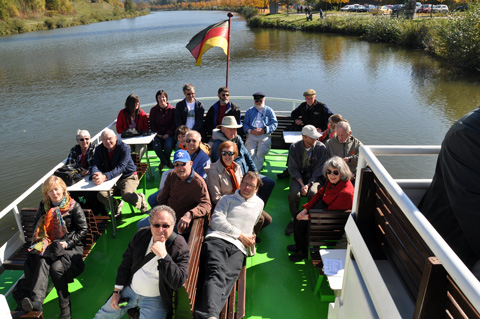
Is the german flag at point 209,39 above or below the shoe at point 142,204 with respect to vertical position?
above

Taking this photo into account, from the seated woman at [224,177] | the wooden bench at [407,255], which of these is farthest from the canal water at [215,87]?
A: the wooden bench at [407,255]

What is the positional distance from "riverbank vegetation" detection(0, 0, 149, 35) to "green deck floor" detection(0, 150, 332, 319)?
1793 inches

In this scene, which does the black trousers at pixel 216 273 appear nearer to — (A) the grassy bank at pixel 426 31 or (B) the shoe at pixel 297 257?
(B) the shoe at pixel 297 257

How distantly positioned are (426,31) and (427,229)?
90.3ft

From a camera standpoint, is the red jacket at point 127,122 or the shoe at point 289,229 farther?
the red jacket at point 127,122

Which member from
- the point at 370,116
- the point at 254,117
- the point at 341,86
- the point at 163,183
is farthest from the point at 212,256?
the point at 341,86

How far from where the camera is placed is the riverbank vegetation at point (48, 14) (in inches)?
1681

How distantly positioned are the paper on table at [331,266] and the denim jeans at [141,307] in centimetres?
143

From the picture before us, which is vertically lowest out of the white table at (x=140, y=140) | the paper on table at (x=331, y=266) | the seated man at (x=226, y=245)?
the paper on table at (x=331, y=266)

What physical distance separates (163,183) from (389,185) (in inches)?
111

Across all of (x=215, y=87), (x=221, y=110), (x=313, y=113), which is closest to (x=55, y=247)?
(x=221, y=110)

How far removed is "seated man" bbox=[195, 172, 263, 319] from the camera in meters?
2.90

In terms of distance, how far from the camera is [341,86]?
55.3ft

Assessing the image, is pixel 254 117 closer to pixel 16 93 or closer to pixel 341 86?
pixel 341 86
